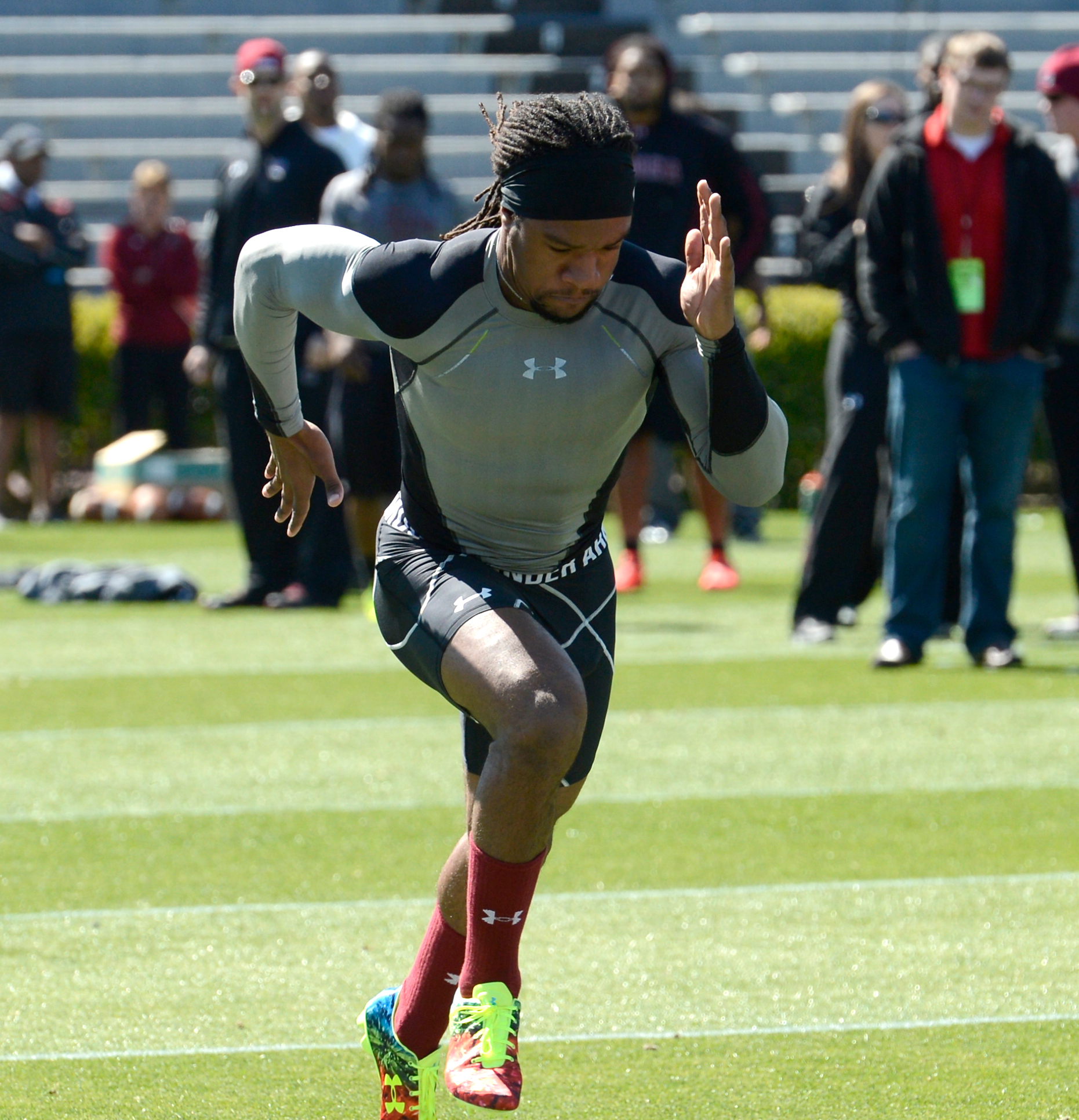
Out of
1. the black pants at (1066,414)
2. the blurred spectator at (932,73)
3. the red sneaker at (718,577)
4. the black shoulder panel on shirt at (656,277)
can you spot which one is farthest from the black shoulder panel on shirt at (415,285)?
the red sneaker at (718,577)

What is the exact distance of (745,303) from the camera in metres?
16.7

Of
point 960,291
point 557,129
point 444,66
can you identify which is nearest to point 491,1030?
point 557,129

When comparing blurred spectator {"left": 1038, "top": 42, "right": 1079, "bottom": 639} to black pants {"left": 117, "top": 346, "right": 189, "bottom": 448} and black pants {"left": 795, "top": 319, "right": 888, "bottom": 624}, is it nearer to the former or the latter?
black pants {"left": 795, "top": 319, "right": 888, "bottom": 624}

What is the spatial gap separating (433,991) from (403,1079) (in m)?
0.16

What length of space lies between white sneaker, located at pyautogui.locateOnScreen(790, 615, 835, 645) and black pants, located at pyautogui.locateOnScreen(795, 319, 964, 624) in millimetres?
25

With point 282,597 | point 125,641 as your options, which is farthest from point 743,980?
point 282,597

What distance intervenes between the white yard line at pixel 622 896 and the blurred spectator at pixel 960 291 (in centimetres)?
309

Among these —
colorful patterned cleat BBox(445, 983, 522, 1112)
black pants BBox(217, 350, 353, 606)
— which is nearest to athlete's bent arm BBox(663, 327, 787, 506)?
colorful patterned cleat BBox(445, 983, 522, 1112)

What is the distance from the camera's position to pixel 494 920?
3434 mm

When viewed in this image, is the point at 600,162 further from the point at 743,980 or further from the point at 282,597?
the point at 282,597

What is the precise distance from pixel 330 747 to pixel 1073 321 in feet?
12.7

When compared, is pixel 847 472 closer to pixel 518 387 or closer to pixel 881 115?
pixel 881 115

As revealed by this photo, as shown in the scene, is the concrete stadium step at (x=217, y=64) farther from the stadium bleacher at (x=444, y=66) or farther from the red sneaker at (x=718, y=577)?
the red sneaker at (x=718, y=577)

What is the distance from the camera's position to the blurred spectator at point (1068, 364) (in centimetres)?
910
